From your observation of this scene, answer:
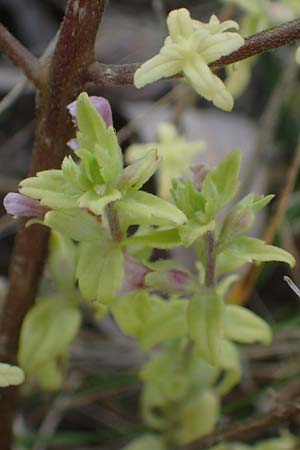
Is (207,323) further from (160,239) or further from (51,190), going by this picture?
(51,190)

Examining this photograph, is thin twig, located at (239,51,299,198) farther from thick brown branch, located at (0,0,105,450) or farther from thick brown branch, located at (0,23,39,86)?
thick brown branch, located at (0,23,39,86)

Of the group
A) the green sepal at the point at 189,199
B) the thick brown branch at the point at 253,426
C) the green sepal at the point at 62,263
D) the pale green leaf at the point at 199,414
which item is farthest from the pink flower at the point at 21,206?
the pale green leaf at the point at 199,414

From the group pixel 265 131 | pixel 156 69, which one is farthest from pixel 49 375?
pixel 265 131

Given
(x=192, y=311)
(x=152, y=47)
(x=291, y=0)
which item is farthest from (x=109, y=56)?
(x=192, y=311)

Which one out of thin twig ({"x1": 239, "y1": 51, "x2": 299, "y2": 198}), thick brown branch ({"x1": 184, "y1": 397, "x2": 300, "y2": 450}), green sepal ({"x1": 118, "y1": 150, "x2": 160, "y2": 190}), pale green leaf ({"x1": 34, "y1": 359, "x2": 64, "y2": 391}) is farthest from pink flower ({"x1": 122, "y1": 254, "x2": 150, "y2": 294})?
thin twig ({"x1": 239, "y1": 51, "x2": 299, "y2": 198})

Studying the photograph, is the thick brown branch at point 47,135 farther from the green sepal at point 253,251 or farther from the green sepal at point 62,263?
the green sepal at point 253,251

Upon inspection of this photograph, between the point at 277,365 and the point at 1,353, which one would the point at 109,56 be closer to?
the point at 277,365
